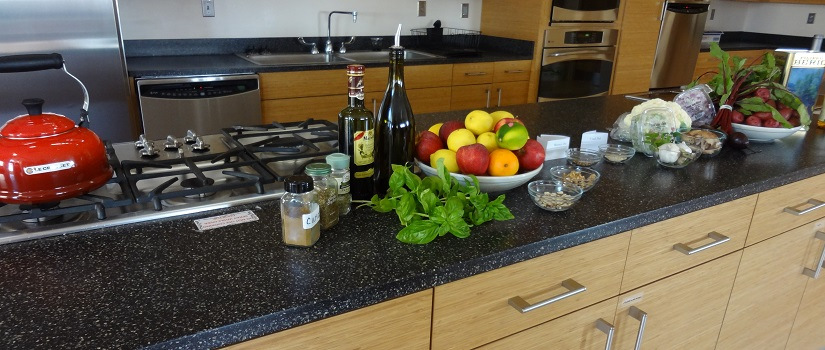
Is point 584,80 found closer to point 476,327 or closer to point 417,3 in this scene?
point 417,3

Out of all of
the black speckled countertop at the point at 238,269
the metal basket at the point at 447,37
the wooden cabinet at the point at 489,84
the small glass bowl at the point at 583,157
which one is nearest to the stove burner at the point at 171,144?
the black speckled countertop at the point at 238,269

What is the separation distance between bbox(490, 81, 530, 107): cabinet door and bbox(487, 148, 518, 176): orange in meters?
2.55

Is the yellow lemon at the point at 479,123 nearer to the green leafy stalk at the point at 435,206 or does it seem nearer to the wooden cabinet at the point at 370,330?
the green leafy stalk at the point at 435,206

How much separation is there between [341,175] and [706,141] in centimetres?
105

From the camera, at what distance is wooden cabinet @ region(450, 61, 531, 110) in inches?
134

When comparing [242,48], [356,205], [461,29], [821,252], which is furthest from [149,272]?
[461,29]

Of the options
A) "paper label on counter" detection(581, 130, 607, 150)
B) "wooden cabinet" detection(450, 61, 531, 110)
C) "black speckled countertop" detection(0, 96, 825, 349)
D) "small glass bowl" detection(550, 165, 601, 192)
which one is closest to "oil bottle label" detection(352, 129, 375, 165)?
"black speckled countertop" detection(0, 96, 825, 349)

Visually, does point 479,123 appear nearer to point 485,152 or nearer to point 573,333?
point 485,152

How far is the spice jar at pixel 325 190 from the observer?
903 mm

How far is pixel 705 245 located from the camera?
124 centimetres

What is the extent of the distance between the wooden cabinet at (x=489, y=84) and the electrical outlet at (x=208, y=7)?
4.81ft

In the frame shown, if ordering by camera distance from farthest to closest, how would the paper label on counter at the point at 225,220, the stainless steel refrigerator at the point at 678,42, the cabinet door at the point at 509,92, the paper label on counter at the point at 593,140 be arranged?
the stainless steel refrigerator at the point at 678,42, the cabinet door at the point at 509,92, the paper label on counter at the point at 593,140, the paper label on counter at the point at 225,220

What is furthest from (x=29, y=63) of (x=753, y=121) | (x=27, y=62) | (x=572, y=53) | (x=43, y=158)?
(x=572, y=53)

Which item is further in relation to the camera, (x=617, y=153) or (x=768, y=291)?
(x=768, y=291)
